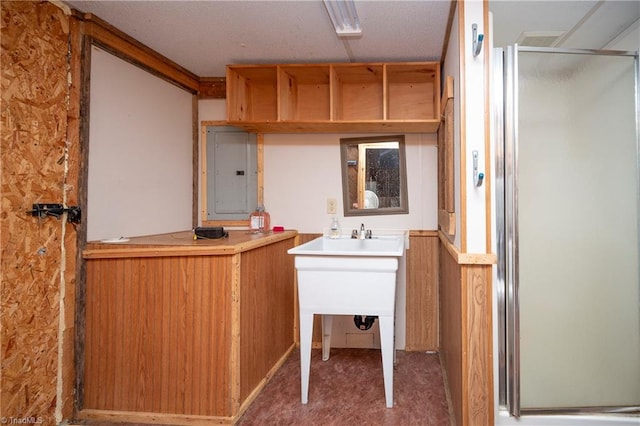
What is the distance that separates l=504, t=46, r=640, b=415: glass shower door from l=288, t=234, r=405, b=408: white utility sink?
1.86 ft

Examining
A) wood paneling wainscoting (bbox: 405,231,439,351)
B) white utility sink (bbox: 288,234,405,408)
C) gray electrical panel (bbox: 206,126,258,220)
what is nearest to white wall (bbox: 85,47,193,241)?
gray electrical panel (bbox: 206,126,258,220)

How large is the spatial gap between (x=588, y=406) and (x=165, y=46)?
9.96 feet

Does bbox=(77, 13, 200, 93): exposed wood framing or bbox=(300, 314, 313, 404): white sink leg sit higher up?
bbox=(77, 13, 200, 93): exposed wood framing

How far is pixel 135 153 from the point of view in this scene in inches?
84.3

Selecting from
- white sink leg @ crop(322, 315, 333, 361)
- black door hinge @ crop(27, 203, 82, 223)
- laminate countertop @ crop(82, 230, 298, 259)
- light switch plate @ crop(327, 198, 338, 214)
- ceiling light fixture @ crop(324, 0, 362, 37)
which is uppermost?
ceiling light fixture @ crop(324, 0, 362, 37)

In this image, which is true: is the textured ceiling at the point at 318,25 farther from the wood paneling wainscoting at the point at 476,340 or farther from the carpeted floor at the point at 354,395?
the carpeted floor at the point at 354,395

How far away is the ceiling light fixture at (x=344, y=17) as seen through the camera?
66.6 inches

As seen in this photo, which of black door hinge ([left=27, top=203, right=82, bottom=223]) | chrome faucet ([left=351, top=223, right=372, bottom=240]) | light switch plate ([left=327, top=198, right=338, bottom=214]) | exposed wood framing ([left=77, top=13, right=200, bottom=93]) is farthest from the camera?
light switch plate ([left=327, top=198, right=338, bottom=214])

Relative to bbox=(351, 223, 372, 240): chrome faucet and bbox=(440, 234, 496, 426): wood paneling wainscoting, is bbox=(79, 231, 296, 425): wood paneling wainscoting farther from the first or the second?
bbox=(440, 234, 496, 426): wood paneling wainscoting

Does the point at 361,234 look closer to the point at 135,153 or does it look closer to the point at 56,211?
the point at 135,153

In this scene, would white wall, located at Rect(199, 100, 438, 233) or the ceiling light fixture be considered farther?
white wall, located at Rect(199, 100, 438, 233)

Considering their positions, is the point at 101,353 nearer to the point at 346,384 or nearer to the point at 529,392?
the point at 346,384

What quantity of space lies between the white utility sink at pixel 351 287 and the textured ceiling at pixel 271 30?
1242 millimetres

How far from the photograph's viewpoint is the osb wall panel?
146cm
